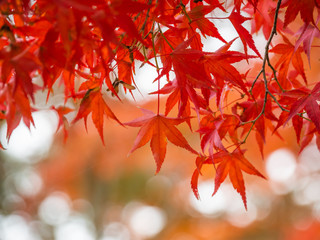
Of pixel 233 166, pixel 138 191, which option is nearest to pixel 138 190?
pixel 138 191

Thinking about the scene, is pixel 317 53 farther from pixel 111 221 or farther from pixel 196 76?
→ pixel 111 221

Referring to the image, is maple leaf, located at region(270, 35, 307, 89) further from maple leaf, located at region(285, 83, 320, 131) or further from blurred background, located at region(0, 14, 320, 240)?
blurred background, located at region(0, 14, 320, 240)

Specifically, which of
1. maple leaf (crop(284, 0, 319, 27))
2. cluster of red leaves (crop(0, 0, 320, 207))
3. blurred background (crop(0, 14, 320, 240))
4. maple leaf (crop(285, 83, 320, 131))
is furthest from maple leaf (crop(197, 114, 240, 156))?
blurred background (crop(0, 14, 320, 240))

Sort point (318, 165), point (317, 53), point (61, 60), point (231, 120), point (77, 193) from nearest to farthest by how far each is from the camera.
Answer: point (61, 60) → point (231, 120) → point (317, 53) → point (318, 165) → point (77, 193)

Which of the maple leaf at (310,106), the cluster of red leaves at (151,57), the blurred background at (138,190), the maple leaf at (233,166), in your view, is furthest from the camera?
the blurred background at (138,190)

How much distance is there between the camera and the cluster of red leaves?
44cm

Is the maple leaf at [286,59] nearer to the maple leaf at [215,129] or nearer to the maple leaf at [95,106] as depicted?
the maple leaf at [215,129]

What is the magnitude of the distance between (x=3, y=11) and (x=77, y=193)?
4.09 meters

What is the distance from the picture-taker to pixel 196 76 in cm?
56

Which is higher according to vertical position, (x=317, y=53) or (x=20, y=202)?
(x=317, y=53)

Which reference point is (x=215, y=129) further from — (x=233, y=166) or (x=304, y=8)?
(x=304, y=8)

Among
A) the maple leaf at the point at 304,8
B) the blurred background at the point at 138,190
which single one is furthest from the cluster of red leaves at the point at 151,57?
the blurred background at the point at 138,190

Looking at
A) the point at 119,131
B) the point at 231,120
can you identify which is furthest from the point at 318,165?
the point at 231,120

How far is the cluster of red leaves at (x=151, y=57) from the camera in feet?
1.45
